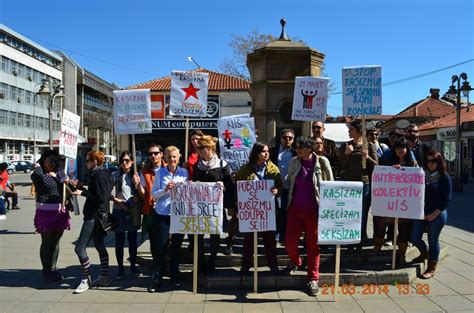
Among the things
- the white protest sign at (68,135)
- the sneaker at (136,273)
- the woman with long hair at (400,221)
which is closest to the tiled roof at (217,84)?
the white protest sign at (68,135)

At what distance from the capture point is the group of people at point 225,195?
5.56 m

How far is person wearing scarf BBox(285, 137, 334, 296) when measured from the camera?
17.9 feet

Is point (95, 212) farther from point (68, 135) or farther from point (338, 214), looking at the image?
point (338, 214)

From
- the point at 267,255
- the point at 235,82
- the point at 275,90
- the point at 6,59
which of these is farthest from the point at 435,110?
the point at 6,59

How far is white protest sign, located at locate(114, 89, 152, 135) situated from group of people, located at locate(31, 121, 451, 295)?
27.4 inches

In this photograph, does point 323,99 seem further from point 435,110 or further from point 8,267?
point 435,110

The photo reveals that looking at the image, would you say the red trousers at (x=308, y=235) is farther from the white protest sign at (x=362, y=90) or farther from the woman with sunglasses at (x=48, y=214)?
the woman with sunglasses at (x=48, y=214)

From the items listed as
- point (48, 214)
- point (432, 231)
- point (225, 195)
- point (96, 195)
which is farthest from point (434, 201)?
point (48, 214)

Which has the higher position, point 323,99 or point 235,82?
point 235,82

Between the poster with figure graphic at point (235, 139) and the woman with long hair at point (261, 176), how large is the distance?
0.85 meters

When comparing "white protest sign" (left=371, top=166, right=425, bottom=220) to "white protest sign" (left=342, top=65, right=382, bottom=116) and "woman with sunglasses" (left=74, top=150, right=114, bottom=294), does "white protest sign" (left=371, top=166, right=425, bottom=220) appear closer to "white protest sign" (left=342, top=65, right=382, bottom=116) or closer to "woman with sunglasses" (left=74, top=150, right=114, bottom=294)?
"white protest sign" (left=342, top=65, right=382, bottom=116)

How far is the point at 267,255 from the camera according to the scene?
5.90 meters

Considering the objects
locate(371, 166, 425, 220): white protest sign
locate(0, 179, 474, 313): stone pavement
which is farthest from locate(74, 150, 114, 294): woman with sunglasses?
locate(371, 166, 425, 220): white protest sign

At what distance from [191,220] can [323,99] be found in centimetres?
305
